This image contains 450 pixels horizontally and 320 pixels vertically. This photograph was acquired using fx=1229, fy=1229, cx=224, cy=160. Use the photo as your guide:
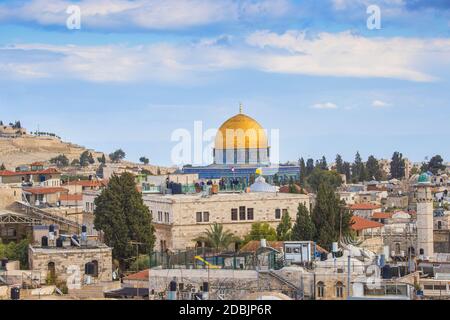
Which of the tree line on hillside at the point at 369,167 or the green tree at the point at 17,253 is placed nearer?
the green tree at the point at 17,253

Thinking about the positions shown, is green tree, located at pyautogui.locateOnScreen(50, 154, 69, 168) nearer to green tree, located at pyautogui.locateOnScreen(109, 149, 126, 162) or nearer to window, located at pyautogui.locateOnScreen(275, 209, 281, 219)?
green tree, located at pyautogui.locateOnScreen(109, 149, 126, 162)

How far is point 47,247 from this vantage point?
61.8 ft

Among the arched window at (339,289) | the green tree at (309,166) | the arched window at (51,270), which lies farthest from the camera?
the green tree at (309,166)

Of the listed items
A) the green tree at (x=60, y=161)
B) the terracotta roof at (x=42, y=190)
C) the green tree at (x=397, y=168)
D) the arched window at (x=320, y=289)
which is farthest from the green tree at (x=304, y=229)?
the green tree at (x=60, y=161)

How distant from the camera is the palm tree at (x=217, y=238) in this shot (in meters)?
23.3

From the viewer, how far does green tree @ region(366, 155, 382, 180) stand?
59934 mm

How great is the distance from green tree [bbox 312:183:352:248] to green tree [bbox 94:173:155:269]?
→ 10.3 ft

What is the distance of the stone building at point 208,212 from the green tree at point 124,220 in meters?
1.38

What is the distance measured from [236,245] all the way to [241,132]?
478 inches

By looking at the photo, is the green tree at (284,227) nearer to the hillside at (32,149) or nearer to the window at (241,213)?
the window at (241,213)

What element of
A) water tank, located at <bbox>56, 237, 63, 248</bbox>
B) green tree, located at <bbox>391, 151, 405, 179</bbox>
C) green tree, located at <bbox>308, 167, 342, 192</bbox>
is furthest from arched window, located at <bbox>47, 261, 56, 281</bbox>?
green tree, located at <bbox>391, 151, 405, 179</bbox>
